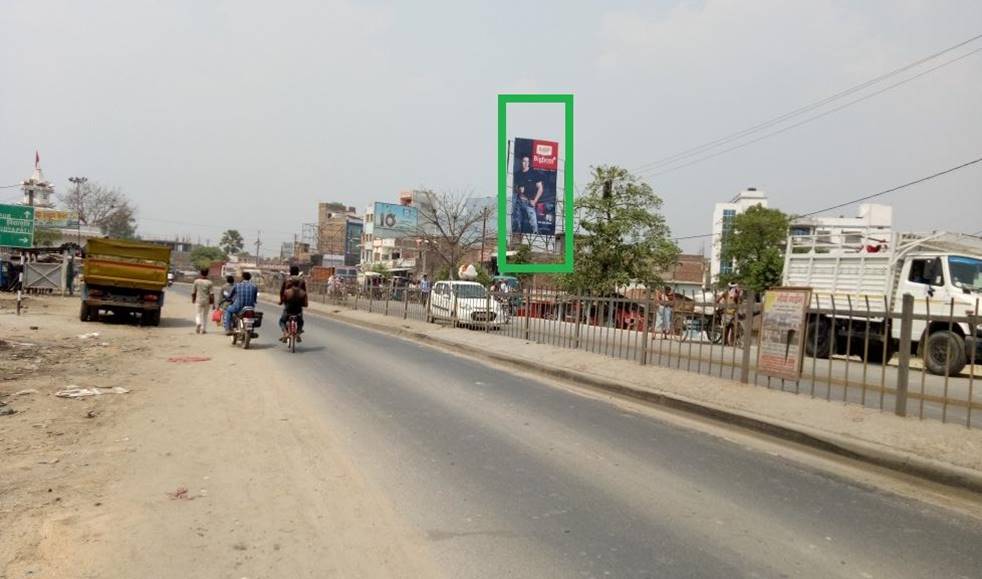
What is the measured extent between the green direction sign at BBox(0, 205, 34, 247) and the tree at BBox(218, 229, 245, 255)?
8951 cm

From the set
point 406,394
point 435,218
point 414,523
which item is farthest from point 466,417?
point 435,218

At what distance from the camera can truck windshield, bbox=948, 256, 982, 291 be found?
1416cm

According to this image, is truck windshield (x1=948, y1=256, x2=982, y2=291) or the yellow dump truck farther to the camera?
the yellow dump truck

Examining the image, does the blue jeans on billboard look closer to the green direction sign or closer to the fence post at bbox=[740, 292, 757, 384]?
the fence post at bbox=[740, 292, 757, 384]

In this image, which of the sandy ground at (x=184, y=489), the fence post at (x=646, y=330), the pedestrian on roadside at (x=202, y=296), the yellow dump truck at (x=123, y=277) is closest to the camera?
the sandy ground at (x=184, y=489)

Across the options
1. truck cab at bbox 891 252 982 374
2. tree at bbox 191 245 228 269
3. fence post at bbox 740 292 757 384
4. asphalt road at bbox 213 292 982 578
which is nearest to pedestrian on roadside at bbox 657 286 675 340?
fence post at bbox 740 292 757 384

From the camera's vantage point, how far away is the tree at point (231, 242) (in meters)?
123

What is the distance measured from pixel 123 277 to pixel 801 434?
1774 centimetres

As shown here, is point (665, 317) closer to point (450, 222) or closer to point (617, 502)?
point (617, 502)

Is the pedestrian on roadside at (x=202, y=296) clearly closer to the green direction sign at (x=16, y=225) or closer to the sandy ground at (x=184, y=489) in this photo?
the sandy ground at (x=184, y=489)

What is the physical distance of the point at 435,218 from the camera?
4862 centimetres

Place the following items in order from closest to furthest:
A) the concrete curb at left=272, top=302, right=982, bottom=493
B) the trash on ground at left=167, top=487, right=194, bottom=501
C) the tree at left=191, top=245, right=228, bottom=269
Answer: the trash on ground at left=167, top=487, right=194, bottom=501
the concrete curb at left=272, top=302, right=982, bottom=493
the tree at left=191, top=245, right=228, bottom=269

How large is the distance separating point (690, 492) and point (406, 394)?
16.4ft

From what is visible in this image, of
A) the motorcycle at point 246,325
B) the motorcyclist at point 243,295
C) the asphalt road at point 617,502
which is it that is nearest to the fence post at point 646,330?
the asphalt road at point 617,502
